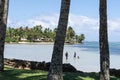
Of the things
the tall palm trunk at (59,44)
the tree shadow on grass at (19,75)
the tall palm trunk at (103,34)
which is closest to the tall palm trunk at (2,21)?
the tree shadow on grass at (19,75)

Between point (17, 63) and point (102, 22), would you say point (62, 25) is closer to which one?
point (102, 22)

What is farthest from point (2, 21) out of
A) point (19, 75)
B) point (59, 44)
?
point (59, 44)

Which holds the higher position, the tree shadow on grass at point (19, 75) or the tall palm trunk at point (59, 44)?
the tall palm trunk at point (59, 44)

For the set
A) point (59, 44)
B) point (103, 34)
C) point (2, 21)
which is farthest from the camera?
point (2, 21)

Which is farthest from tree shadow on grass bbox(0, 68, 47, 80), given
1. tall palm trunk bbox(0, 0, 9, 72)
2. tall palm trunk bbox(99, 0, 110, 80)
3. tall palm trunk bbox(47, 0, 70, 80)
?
tall palm trunk bbox(99, 0, 110, 80)

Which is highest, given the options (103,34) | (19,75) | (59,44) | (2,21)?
(2,21)

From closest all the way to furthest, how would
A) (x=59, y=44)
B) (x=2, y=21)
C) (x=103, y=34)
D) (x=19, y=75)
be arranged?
(x=59, y=44)
(x=103, y=34)
(x=19, y=75)
(x=2, y=21)

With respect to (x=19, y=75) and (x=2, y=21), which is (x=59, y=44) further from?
(x=2, y=21)

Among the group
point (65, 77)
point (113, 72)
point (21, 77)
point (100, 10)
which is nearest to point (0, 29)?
point (21, 77)

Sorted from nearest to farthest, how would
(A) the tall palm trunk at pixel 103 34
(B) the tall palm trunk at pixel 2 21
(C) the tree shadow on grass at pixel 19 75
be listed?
1. (A) the tall palm trunk at pixel 103 34
2. (C) the tree shadow on grass at pixel 19 75
3. (B) the tall palm trunk at pixel 2 21

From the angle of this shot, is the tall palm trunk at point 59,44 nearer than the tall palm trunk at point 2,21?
Yes

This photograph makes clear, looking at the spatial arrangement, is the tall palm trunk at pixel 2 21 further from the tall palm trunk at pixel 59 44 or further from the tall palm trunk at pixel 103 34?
the tall palm trunk at pixel 103 34

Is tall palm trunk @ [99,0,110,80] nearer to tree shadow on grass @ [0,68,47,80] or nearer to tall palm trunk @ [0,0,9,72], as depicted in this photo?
tree shadow on grass @ [0,68,47,80]

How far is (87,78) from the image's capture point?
2086cm
